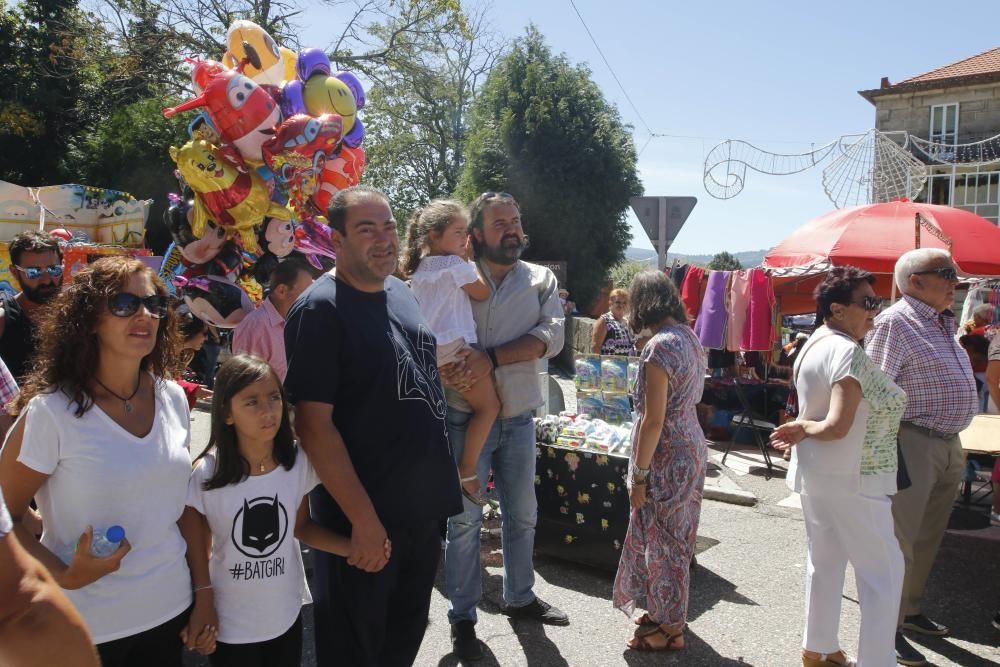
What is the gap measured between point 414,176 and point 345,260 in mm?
26165

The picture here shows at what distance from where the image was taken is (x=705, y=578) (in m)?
4.53

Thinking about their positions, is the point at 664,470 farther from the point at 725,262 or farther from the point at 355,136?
the point at 725,262

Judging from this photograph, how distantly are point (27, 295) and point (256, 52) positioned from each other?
247 centimetres

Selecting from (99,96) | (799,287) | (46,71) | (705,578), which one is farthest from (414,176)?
(705,578)

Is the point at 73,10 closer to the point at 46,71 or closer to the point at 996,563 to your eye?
the point at 46,71

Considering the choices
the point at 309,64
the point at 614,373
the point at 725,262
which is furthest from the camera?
the point at 725,262

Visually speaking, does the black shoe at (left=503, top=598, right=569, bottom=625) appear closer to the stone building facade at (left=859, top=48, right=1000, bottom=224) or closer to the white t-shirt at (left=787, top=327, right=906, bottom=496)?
the white t-shirt at (left=787, top=327, right=906, bottom=496)

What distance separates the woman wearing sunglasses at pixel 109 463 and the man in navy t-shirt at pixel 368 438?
0.44 meters

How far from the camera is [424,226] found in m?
3.52

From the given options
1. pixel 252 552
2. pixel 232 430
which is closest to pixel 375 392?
pixel 232 430

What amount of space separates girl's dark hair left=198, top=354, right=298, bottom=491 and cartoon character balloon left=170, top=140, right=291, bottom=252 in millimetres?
2551

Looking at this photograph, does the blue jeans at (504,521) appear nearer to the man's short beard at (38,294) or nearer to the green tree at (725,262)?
the man's short beard at (38,294)

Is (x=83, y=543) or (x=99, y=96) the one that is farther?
(x=99, y=96)

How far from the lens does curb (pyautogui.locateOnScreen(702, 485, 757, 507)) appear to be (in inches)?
249
